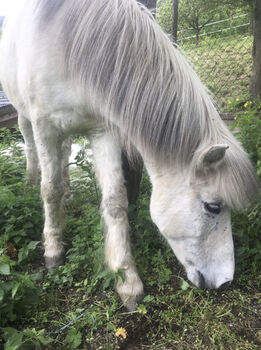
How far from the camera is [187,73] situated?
1.72 m

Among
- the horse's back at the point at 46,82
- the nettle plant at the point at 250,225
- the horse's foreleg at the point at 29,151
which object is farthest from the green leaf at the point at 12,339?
the horse's foreleg at the point at 29,151

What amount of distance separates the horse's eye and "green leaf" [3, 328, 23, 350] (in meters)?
1.15

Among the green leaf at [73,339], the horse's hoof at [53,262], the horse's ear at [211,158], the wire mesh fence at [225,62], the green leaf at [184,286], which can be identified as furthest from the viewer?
the wire mesh fence at [225,62]

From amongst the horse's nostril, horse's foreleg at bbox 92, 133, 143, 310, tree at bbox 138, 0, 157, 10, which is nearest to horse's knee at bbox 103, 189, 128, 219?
horse's foreleg at bbox 92, 133, 143, 310

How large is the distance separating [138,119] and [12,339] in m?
1.32

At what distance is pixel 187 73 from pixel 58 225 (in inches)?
63.1

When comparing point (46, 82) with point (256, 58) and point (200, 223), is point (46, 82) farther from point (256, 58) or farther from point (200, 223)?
point (256, 58)

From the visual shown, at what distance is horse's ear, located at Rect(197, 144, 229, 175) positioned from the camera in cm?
139

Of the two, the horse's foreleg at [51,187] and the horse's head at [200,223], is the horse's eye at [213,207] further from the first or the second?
the horse's foreleg at [51,187]

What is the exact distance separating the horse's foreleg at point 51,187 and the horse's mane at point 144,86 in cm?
55

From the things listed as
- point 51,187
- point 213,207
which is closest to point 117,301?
point 213,207

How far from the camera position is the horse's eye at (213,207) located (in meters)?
1.54

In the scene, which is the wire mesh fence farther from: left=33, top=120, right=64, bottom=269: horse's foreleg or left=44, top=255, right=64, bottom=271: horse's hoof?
left=44, top=255, right=64, bottom=271: horse's hoof

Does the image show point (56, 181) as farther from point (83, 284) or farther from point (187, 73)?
point (187, 73)
